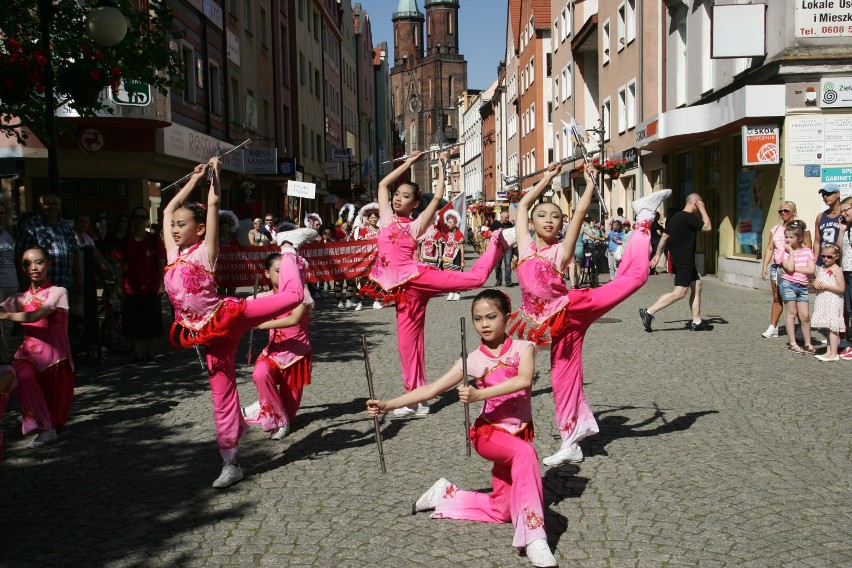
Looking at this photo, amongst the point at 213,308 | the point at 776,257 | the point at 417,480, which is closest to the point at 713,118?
the point at 776,257

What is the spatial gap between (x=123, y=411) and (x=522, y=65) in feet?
174

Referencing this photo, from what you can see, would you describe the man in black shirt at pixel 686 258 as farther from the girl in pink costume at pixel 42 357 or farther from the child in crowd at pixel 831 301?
the girl in pink costume at pixel 42 357

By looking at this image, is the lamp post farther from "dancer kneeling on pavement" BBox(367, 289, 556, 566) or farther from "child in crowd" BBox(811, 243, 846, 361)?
"child in crowd" BBox(811, 243, 846, 361)

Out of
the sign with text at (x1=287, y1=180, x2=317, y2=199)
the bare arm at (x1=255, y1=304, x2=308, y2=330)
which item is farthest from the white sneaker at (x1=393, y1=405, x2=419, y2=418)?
the sign with text at (x1=287, y1=180, x2=317, y2=199)

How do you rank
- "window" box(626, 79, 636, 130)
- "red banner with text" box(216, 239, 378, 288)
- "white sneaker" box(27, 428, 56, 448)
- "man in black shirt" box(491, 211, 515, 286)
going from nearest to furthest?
"white sneaker" box(27, 428, 56, 448) < "red banner with text" box(216, 239, 378, 288) < "man in black shirt" box(491, 211, 515, 286) < "window" box(626, 79, 636, 130)

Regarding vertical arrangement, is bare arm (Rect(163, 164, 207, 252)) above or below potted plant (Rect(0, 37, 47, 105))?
below

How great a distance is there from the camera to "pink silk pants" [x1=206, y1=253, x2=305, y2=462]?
5.55 m

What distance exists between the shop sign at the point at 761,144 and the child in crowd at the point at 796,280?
7857 mm

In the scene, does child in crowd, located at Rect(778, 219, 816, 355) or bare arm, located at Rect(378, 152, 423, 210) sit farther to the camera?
child in crowd, located at Rect(778, 219, 816, 355)

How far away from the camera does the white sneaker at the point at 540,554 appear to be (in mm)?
4059

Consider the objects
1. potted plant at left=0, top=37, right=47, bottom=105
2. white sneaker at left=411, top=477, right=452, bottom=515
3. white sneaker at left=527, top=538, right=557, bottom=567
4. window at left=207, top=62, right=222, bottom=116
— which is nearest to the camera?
white sneaker at left=527, top=538, right=557, bottom=567

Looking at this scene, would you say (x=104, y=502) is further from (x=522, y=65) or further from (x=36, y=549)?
(x=522, y=65)

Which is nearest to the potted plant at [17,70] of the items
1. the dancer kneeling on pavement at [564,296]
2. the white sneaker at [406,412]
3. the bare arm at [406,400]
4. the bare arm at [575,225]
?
the white sneaker at [406,412]

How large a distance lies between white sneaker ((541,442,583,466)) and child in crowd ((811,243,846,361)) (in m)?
5.15
